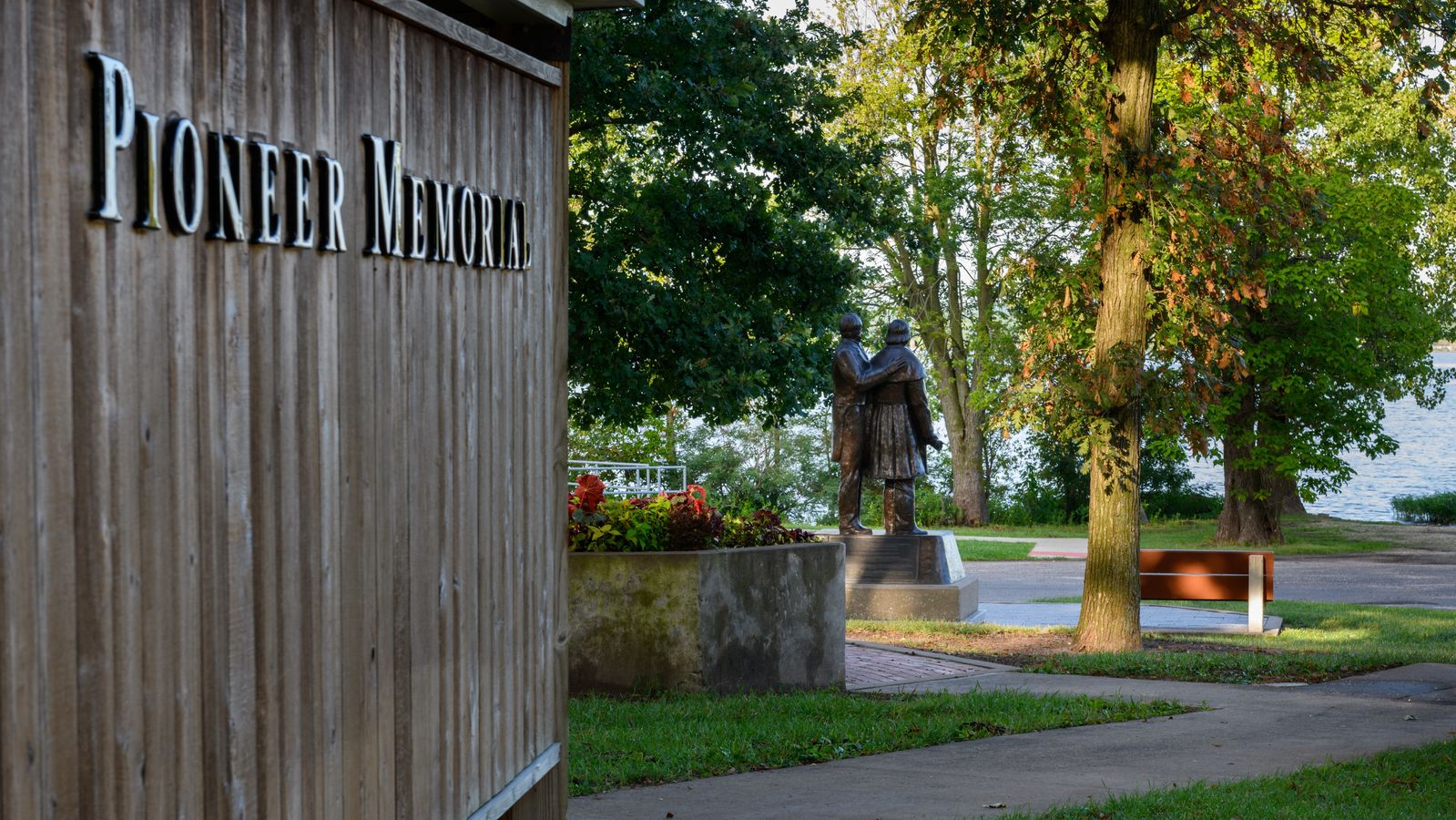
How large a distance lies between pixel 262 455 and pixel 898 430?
550 inches

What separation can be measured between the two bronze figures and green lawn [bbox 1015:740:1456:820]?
945cm

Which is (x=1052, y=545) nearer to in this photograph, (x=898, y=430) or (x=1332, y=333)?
(x=1332, y=333)

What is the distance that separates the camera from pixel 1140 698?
30.8 feet

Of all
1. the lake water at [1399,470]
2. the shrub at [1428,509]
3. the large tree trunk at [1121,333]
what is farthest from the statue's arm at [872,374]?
the shrub at [1428,509]

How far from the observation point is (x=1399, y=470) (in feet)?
250

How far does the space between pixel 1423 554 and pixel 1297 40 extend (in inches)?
588

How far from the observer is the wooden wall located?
7.52 feet

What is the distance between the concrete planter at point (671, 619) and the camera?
29.5 feet

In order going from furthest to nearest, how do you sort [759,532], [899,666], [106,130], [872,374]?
1. [872,374]
2. [899,666]
3. [759,532]
4. [106,130]

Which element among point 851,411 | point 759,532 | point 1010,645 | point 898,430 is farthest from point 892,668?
point 851,411

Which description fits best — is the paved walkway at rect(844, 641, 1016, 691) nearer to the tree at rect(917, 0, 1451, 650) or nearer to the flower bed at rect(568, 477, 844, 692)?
the flower bed at rect(568, 477, 844, 692)

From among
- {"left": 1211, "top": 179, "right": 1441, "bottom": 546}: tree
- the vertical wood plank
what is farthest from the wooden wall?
{"left": 1211, "top": 179, "right": 1441, "bottom": 546}: tree

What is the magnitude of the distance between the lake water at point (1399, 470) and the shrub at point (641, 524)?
13.8 meters

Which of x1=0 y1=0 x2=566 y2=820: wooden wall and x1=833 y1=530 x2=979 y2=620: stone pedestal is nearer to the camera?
x1=0 y1=0 x2=566 y2=820: wooden wall
